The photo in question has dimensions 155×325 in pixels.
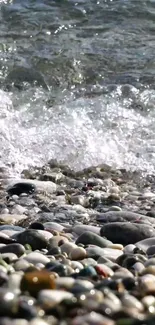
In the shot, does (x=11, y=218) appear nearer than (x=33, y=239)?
No

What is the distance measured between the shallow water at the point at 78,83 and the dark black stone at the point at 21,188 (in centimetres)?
57

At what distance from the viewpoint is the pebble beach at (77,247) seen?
2.14 metres

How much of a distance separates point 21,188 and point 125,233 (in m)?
1.36

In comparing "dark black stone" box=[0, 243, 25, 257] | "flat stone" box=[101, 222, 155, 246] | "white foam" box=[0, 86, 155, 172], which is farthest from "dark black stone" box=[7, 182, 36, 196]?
"dark black stone" box=[0, 243, 25, 257]

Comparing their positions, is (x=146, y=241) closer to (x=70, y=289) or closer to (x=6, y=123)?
(x=70, y=289)

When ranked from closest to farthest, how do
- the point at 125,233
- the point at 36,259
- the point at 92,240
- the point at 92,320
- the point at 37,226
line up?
1. the point at 92,320
2. the point at 36,259
3. the point at 92,240
4. the point at 125,233
5. the point at 37,226

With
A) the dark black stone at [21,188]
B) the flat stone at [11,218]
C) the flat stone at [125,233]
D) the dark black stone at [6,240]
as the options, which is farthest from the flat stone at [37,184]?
the dark black stone at [6,240]

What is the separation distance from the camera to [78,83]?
7281mm

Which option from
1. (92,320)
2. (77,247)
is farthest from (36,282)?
(77,247)

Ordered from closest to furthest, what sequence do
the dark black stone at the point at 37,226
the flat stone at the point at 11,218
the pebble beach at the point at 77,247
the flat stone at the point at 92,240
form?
the pebble beach at the point at 77,247, the flat stone at the point at 92,240, the dark black stone at the point at 37,226, the flat stone at the point at 11,218

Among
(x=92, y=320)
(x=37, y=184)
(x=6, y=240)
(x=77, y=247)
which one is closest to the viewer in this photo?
(x=92, y=320)

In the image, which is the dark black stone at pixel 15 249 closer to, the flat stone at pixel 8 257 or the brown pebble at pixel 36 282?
the flat stone at pixel 8 257

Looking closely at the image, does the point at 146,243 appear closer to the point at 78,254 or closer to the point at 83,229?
the point at 83,229

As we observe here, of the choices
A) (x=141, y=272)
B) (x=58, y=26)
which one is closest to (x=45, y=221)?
(x=141, y=272)
